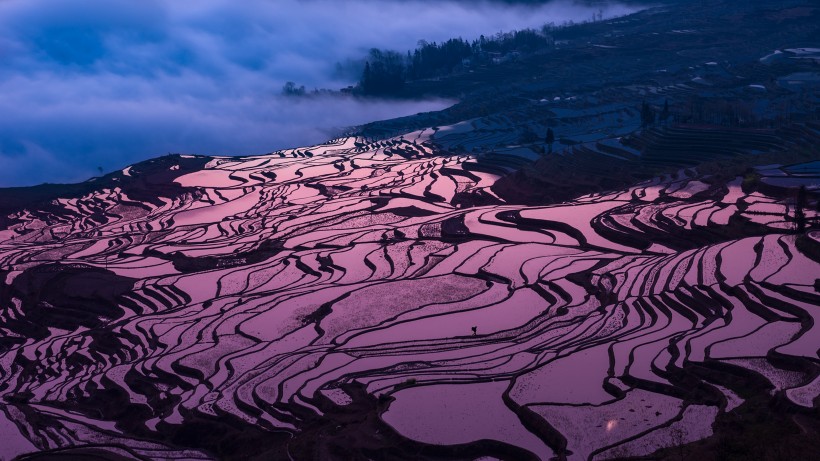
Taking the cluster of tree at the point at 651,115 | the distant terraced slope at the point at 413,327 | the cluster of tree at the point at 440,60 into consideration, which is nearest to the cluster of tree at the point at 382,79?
the cluster of tree at the point at 440,60

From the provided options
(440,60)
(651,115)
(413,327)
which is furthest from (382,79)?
(413,327)

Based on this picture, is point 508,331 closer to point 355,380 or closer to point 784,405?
point 355,380

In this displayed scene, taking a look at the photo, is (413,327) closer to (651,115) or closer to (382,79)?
(651,115)

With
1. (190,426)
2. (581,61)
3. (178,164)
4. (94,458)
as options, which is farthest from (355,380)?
(581,61)

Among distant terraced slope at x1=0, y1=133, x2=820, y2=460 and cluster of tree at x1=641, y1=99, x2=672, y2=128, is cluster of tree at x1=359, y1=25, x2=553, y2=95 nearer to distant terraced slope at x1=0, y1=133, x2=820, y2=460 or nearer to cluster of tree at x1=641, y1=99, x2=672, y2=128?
cluster of tree at x1=641, y1=99, x2=672, y2=128

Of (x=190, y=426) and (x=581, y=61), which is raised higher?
(x=581, y=61)

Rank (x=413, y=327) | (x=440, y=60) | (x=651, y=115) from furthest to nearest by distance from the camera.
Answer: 1. (x=440, y=60)
2. (x=651, y=115)
3. (x=413, y=327)

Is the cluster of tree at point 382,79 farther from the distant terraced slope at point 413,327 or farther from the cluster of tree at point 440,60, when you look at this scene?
the distant terraced slope at point 413,327
